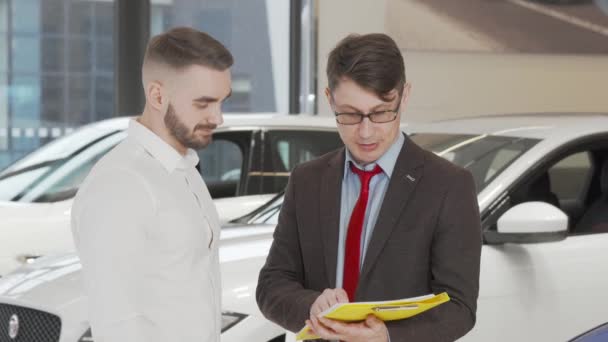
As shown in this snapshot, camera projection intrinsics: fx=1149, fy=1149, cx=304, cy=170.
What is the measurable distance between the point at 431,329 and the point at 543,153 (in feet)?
5.41

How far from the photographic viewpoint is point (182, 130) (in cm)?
192

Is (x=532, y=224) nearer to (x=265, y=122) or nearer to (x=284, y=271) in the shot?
(x=284, y=271)

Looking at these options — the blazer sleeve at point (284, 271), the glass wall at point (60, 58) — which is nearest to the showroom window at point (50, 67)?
the glass wall at point (60, 58)

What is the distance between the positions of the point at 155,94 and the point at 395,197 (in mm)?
506

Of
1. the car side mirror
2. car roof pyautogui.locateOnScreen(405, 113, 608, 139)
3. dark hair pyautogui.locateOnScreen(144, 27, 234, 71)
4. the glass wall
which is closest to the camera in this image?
dark hair pyautogui.locateOnScreen(144, 27, 234, 71)

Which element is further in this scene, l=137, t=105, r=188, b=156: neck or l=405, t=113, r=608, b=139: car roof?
l=405, t=113, r=608, b=139: car roof

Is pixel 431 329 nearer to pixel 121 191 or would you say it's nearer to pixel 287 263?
pixel 287 263

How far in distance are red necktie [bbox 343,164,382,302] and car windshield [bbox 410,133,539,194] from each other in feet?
4.55

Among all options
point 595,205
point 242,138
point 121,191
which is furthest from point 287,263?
point 242,138

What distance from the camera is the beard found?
1.92 m

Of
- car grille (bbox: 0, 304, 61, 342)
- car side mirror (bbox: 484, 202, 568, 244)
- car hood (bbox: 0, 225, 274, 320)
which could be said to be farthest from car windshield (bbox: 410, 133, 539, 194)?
car grille (bbox: 0, 304, 61, 342)

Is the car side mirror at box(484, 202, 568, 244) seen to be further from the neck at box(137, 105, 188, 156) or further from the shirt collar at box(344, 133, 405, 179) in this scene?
the neck at box(137, 105, 188, 156)

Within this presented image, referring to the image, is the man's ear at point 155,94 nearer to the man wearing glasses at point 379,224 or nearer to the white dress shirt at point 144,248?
the white dress shirt at point 144,248

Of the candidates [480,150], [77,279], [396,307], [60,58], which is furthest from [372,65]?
[60,58]
